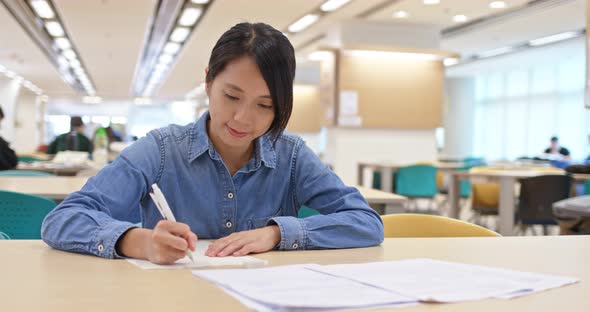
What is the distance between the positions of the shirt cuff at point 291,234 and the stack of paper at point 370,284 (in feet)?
0.83

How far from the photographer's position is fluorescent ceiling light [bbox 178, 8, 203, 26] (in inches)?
368

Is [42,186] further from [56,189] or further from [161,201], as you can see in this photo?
[161,201]

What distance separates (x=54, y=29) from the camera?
36.2ft

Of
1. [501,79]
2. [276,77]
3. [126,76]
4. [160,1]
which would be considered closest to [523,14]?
[160,1]

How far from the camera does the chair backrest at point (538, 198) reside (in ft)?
19.1

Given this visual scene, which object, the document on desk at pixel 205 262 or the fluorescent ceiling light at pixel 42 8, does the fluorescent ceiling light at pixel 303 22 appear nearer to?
the fluorescent ceiling light at pixel 42 8

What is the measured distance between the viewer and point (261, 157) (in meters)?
1.72

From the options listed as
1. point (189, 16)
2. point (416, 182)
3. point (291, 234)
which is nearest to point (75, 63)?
point (189, 16)

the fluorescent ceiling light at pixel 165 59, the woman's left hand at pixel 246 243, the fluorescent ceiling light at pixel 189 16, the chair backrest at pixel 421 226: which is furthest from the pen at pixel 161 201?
the fluorescent ceiling light at pixel 165 59

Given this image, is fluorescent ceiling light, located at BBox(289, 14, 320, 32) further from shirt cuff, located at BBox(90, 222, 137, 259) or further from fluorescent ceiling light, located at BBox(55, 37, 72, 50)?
shirt cuff, located at BBox(90, 222, 137, 259)

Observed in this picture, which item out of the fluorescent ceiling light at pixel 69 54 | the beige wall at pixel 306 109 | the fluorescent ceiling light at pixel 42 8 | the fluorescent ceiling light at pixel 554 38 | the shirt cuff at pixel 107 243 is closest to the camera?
the shirt cuff at pixel 107 243

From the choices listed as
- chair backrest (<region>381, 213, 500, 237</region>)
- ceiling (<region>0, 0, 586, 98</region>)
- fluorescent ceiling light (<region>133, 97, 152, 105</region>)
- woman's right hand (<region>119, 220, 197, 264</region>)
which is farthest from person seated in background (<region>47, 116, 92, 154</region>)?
fluorescent ceiling light (<region>133, 97, 152, 105</region>)

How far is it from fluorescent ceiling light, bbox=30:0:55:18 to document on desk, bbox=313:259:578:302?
8654 mm

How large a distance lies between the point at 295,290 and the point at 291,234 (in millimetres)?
506
